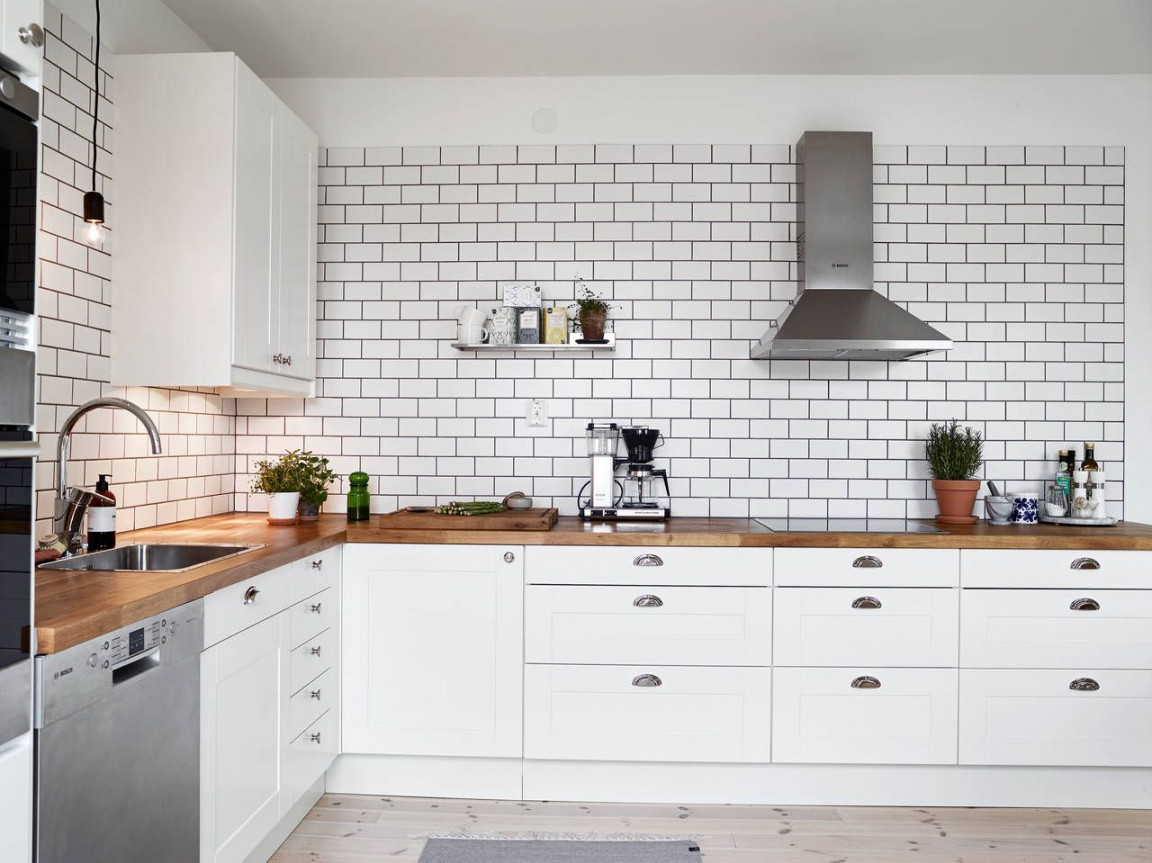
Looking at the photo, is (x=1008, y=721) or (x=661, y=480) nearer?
(x=1008, y=721)

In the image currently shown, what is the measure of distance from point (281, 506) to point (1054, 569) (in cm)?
283

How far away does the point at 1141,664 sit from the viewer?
290cm

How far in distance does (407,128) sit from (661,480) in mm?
1881

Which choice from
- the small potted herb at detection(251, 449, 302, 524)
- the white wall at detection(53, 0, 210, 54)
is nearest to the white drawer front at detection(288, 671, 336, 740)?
the small potted herb at detection(251, 449, 302, 524)

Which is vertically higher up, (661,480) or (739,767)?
(661,480)

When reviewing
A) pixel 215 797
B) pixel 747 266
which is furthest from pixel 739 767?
pixel 747 266

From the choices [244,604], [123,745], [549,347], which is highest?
[549,347]

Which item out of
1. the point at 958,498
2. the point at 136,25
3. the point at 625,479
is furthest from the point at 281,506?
the point at 958,498

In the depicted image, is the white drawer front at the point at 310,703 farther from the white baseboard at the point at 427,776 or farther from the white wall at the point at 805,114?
the white wall at the point at 805,114

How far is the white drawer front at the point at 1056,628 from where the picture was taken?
2.90 m

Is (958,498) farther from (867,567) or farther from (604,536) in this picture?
(604,536)

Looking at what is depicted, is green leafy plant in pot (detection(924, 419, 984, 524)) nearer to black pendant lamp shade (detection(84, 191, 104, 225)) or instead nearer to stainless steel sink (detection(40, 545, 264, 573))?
stainless steel sink (detection(40, 545, 264, 573))

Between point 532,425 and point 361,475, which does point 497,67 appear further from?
point 361,475

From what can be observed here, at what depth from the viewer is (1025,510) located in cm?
333
